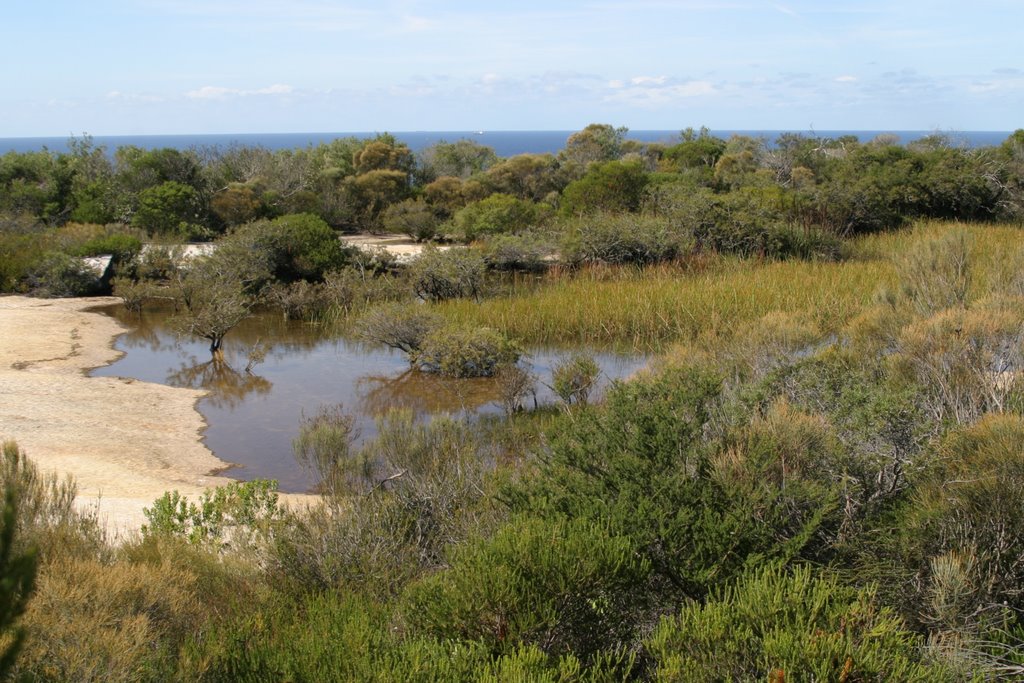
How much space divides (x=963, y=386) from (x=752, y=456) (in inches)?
128

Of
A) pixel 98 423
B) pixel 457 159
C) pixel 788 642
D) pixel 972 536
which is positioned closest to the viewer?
pixel 788 642

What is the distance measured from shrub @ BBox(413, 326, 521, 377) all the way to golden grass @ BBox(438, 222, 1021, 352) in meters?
1.27

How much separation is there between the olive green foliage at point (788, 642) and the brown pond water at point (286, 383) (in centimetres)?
689

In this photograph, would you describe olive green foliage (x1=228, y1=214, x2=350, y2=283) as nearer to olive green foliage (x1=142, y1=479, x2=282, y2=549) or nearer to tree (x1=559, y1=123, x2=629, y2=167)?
olive green foliage (x1=142, y1=479, x2=282, y2=549)

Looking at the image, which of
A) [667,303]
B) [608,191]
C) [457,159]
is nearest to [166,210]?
[608,191]

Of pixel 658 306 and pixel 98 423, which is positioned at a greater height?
pixel 658 306

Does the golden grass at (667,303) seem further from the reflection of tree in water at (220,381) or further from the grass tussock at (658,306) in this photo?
the reflection of tree in water at (220,381)

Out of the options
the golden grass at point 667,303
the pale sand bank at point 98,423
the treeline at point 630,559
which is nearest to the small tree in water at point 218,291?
the pale sand bank at point 98,423

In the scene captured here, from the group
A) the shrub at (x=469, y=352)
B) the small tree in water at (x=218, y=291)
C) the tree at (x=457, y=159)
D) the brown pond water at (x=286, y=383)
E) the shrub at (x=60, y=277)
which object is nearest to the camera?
the brown pond water at (x=286, y=383)

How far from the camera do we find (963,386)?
780cm

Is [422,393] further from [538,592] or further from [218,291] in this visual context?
[538,592]

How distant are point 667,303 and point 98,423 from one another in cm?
1029

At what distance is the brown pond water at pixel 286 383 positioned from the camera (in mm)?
11953

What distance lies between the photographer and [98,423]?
12141 millimetres
